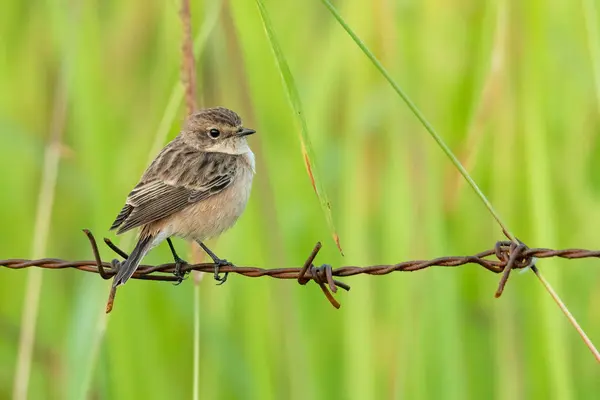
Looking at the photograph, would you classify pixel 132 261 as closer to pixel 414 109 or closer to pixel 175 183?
pixel 175 183

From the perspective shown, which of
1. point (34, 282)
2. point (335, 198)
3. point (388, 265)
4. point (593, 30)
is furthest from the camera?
point (335, 198)

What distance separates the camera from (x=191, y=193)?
16.3 ft

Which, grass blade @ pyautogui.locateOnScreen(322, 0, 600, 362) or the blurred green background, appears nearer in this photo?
grass blade @ pyautogui.locateOnScreen(322, 0, 600, 362)

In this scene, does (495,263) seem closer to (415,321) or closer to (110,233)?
(415,321)

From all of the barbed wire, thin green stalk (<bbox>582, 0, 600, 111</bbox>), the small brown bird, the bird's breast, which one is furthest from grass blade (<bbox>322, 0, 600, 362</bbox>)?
the bird's breast

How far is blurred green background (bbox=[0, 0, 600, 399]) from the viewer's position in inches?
175

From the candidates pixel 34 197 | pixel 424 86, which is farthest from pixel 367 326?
pixel 34 197

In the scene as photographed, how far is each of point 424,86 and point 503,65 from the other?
94 cm

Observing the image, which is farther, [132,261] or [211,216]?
[211,216]

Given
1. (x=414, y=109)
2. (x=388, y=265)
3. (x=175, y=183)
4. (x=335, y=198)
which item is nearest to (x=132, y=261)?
(x=175, y=183)

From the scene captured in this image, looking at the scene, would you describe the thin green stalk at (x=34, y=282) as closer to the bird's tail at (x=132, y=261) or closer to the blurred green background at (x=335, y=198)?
the blurred green background at (x=335, y=198)

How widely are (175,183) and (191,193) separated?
3.9 inches

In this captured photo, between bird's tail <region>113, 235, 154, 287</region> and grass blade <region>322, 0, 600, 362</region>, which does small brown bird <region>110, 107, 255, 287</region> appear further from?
grass blade <region>322, 0, 600, 362</region>

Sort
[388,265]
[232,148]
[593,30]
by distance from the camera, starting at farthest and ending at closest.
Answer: [232,148] < [593,30] < [388,265]
